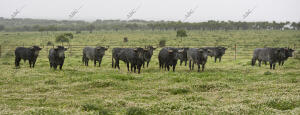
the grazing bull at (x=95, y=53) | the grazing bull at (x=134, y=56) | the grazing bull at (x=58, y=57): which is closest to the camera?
the grazing bull at (x=134, y=56)

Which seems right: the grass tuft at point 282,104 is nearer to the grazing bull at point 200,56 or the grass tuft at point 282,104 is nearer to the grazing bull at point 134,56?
the grazing bull at point 134,56

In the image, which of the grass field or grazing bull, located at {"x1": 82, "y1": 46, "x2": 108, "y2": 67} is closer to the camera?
the grass field

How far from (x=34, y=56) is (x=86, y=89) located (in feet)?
43.0

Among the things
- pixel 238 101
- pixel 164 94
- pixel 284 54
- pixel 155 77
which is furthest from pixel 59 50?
pixel 284 54

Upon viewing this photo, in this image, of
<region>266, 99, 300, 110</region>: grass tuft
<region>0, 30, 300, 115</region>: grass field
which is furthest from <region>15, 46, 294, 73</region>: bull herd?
<region>266, 99, 300, 110</region>: grass tuft

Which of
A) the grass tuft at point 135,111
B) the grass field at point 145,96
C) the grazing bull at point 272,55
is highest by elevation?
the grazing bull at point 272,55

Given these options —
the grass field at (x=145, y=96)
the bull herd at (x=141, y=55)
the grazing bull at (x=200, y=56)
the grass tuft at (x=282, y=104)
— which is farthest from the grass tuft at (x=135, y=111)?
the grazing bull at (x=200, y=56)

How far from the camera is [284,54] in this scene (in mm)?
25984

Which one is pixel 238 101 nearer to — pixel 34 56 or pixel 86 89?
pixel 86 89

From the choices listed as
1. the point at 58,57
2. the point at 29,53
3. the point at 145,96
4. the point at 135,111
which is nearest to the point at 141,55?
the point at 58,57

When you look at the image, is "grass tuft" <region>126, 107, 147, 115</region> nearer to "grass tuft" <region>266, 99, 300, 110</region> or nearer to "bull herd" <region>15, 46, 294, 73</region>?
"grass tuft" <region>266, 99, 300, 110</region>

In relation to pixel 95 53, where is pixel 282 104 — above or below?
below

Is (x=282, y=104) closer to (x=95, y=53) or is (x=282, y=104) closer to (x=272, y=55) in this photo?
(x=272, y=55)

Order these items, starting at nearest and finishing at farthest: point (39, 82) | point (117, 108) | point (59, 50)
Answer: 1. point (117, 108)
2. point (39, 82)
3. point (59, 50)
